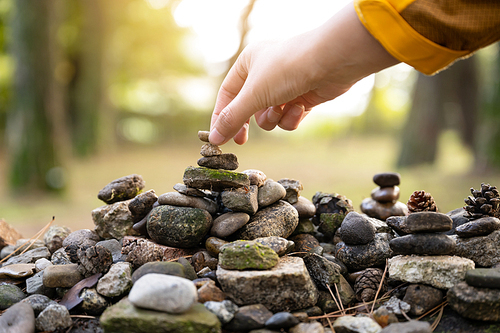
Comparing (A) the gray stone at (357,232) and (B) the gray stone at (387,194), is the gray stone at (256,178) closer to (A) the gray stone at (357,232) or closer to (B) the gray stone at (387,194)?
(A) the gray stone at (357,232)

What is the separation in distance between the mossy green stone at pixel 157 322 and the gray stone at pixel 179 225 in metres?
0.63

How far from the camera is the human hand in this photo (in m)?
1.69

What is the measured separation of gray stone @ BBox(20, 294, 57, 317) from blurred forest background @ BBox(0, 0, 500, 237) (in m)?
4.01

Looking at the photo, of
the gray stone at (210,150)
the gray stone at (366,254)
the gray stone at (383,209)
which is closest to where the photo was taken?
the gray stone at (366,254)

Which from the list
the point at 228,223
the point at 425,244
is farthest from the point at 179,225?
the point at 425,244

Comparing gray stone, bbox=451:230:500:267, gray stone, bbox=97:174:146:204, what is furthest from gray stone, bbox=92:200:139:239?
gray stone, bbox=451:230:500:267

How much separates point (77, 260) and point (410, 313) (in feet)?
6.63

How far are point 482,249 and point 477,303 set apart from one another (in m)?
0.55

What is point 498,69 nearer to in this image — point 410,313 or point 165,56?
point 410,313

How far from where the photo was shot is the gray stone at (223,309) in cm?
168

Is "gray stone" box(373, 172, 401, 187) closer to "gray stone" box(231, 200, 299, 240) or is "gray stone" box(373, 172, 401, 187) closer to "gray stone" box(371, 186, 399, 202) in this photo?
"gray stone" box(371, 186, 399, 202)

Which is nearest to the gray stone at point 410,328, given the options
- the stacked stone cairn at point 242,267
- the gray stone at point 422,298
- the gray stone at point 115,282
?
the stacked stone cairn at point 242,267

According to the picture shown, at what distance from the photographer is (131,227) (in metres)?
2.55

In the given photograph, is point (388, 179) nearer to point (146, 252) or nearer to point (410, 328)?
point (410, 328)
